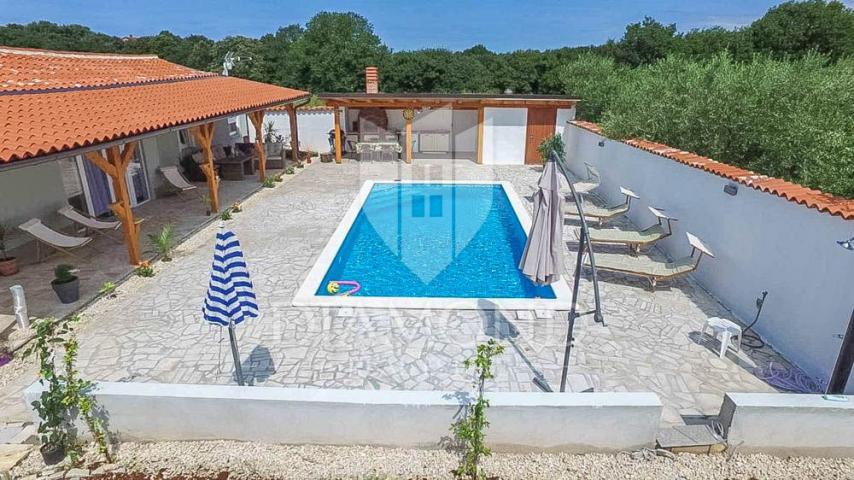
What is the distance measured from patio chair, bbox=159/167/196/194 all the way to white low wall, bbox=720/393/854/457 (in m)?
14.8

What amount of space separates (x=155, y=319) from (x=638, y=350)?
7.65 m

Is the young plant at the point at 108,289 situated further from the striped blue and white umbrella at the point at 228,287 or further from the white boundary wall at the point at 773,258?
the white boundary wall at the point at 773,258

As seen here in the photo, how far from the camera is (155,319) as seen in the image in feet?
24.8

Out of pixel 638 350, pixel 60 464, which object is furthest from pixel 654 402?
pixel 60 464

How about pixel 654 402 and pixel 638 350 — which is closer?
pixel 654 402

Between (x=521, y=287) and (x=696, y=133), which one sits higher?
(x=696, y=133)

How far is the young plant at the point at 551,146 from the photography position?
19.0m

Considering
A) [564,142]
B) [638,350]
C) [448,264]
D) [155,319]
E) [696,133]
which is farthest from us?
[564,142]

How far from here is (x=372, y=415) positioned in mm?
4812

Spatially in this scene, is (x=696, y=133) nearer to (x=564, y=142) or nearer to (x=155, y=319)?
(x=564, y=142)

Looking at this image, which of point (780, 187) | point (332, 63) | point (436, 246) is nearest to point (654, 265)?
point (780, 187)

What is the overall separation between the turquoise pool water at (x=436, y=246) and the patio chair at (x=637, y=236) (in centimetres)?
201

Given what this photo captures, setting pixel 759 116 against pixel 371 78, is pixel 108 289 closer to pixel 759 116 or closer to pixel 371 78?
pixel 759 116

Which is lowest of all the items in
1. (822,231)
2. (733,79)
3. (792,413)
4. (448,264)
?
(448,264)
